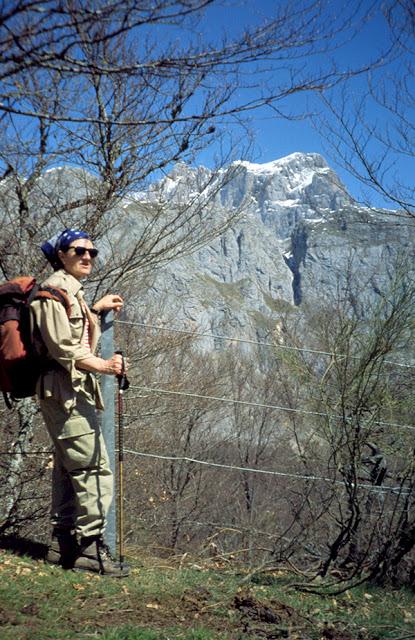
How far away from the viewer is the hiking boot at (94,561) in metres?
3.93

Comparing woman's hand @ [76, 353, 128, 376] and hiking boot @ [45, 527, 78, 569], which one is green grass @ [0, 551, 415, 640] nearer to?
hiking boot @ [45, 527, 78, 569]

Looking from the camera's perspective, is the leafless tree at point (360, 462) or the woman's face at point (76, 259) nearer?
the woman's face at point (76, 259)

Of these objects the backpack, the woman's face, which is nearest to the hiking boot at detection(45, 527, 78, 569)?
the backpack

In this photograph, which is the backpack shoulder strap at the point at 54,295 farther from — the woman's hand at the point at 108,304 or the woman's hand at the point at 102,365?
the woman's hand at the point at 108,304

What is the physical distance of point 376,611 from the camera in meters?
4.10

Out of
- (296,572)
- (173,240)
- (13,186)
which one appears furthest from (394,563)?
(13,186)

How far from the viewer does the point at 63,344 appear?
358 centimetres

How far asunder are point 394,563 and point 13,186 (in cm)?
462

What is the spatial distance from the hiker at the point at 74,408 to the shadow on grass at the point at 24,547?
0.28 metres

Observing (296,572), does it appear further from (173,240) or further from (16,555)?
(173,240)

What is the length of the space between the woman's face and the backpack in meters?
0.25

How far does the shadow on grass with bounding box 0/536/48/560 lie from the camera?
4219mm

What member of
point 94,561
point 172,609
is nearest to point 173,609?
point 172,609

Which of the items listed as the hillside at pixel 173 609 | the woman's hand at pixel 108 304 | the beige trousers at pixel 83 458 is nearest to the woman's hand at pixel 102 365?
the beige trousers at pixel 83 458
